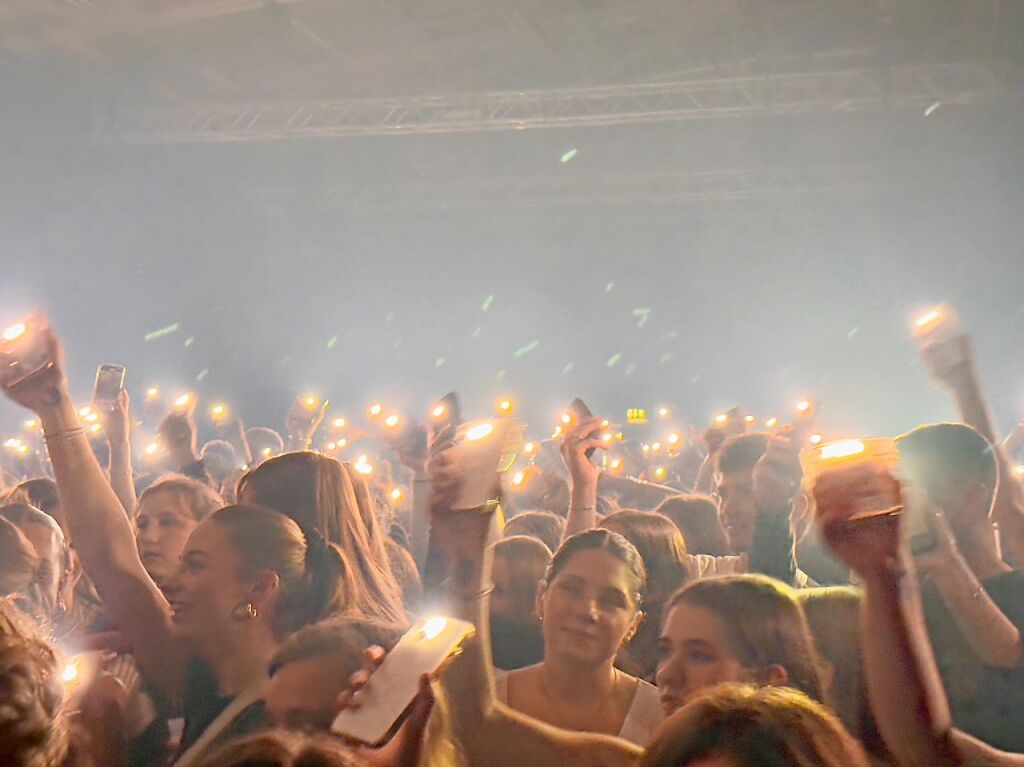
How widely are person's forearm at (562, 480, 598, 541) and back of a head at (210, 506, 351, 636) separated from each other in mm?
808

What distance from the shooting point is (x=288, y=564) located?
8.18ft

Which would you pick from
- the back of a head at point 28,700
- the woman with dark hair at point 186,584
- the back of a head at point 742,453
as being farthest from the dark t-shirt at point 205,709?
the back of a head at point 742,453

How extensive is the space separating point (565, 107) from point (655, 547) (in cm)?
747

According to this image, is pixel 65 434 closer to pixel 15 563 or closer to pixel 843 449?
pixel 15 563

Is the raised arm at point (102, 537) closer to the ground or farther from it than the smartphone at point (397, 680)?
farther from it

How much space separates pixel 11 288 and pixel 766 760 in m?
9.85

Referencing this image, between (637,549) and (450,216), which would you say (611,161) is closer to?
(450,216)

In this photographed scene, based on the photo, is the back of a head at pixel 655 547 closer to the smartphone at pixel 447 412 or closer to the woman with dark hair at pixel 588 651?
the woman with dark hair at pixel 588 651

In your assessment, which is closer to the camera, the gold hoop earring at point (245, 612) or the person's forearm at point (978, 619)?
the person's forearm at point (978, 619)

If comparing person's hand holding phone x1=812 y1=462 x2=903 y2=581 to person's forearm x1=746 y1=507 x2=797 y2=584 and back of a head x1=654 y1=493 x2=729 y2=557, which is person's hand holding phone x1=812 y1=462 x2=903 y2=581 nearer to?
person's forearm x1=746 y1=507 x2=797 y2=584

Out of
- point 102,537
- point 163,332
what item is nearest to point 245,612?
point 102,537

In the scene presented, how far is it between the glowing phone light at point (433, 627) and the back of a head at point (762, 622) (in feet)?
2.22

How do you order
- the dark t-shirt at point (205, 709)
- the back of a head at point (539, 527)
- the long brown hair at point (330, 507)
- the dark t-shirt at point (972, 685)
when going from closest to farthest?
the dark t-shirt at point (205, 709) → the dark t-shirt at point (972, 685) → the long brown hair at point (330, 507) → the back of a head at point (539, 527)

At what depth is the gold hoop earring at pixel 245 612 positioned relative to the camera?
235cm
